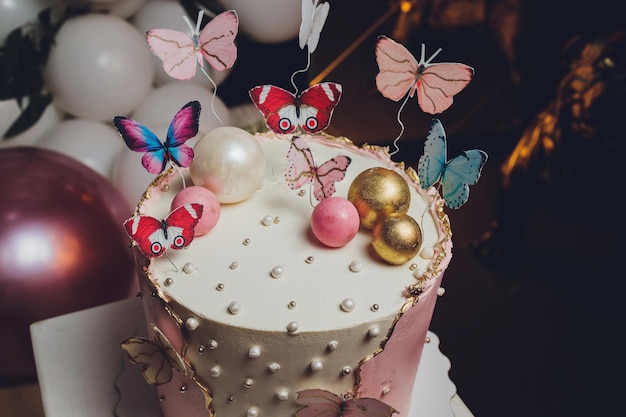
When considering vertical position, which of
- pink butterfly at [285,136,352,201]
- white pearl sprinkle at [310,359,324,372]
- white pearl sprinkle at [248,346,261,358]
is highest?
pink butterfly at [285,136,352,201]

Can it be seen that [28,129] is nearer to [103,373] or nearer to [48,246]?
[48,246]

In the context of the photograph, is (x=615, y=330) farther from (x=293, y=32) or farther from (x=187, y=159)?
(x=187, y=159)

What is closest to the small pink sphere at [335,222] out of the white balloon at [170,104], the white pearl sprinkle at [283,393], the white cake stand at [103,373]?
the white pearl sprinkle at [283,393]

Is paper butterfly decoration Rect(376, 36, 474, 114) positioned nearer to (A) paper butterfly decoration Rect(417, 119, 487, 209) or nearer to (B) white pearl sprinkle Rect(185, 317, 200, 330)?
(A) paper butterfly decoration Rect(417, 119, 487, 209)

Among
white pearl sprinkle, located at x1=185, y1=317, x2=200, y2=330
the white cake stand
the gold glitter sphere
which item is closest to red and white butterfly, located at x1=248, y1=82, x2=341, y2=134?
the gold glitter sphere

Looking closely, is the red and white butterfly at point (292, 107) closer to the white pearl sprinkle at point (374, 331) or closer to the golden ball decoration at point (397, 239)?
the golden ball decoration at point (397, 239)

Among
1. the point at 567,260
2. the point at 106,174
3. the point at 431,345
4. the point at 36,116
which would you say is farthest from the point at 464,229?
the point at 36,116

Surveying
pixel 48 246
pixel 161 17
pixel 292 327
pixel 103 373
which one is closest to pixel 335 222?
pixel 292 327
